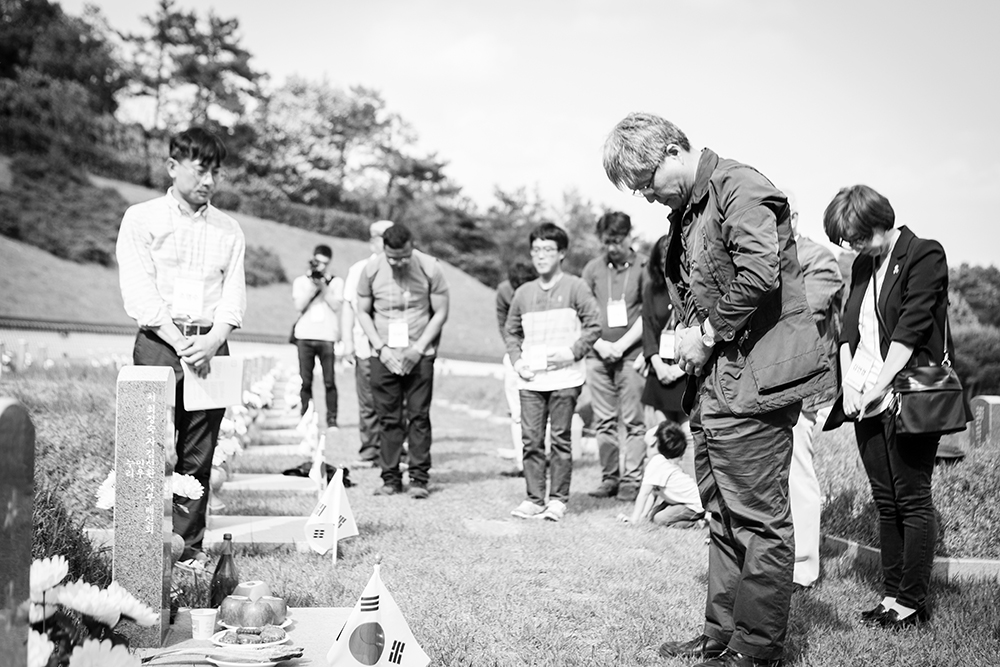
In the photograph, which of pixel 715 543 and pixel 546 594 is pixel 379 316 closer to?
pixel 546 594

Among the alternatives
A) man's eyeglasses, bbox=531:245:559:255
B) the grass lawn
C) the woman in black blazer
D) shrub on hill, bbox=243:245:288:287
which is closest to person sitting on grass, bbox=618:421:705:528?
the grass lawn

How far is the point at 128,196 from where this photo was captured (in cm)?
3978

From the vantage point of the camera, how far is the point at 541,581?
14.7ft

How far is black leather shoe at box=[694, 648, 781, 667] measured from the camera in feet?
10.2

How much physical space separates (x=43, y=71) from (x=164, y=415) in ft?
165

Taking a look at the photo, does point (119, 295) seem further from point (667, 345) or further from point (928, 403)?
point (928, 403)

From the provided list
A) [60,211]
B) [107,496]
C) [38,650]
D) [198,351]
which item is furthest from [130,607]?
[60,211]

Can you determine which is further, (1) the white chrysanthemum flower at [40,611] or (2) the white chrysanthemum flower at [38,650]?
(1) the white chrysanthemum flower at [40,611]

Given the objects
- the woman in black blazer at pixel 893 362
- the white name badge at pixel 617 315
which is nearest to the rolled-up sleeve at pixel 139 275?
the woman in black blazer at pixel 893 362

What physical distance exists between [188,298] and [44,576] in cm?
238

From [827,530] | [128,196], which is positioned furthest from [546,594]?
[128,196]

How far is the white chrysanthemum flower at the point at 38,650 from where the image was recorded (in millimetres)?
1903

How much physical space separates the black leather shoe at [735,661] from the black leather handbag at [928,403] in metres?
1.21

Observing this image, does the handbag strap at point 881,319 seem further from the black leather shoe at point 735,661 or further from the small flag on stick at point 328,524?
the small flag on stick at point 328,524
